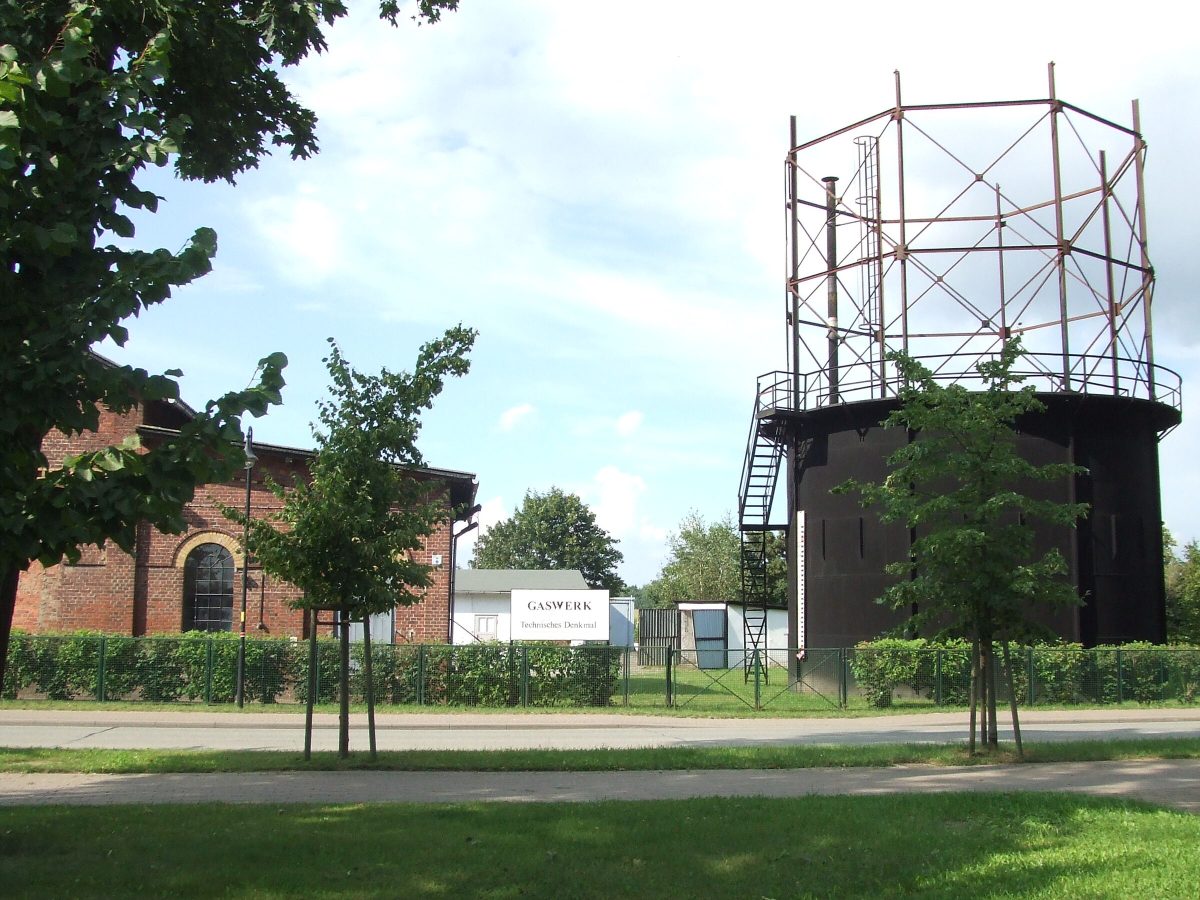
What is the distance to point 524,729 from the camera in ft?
72.9

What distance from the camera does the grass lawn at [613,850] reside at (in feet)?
23.9

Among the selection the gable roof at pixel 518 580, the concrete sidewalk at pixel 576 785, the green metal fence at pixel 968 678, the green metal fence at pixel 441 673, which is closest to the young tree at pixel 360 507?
the concrete sidewalk at pixel 576 785

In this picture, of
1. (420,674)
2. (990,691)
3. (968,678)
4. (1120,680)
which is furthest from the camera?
(1120,680)

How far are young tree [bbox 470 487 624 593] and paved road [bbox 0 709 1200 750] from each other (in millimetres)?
71282

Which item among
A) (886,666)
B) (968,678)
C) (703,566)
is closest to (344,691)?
(886,666)

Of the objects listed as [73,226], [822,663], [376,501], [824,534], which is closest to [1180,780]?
[376,501]

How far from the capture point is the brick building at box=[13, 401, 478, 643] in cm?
2858

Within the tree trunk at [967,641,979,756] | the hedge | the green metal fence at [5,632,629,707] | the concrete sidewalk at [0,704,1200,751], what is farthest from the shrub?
the tree trunk at [967,641,979,756]

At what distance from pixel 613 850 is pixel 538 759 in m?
6.43

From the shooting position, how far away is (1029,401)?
1560cm

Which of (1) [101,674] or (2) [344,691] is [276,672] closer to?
(1) [101,674]

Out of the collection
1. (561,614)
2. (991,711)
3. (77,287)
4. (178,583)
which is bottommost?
(991,711)

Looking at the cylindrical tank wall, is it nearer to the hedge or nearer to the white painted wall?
the hedge

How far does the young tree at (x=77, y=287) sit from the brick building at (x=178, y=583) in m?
22.0
